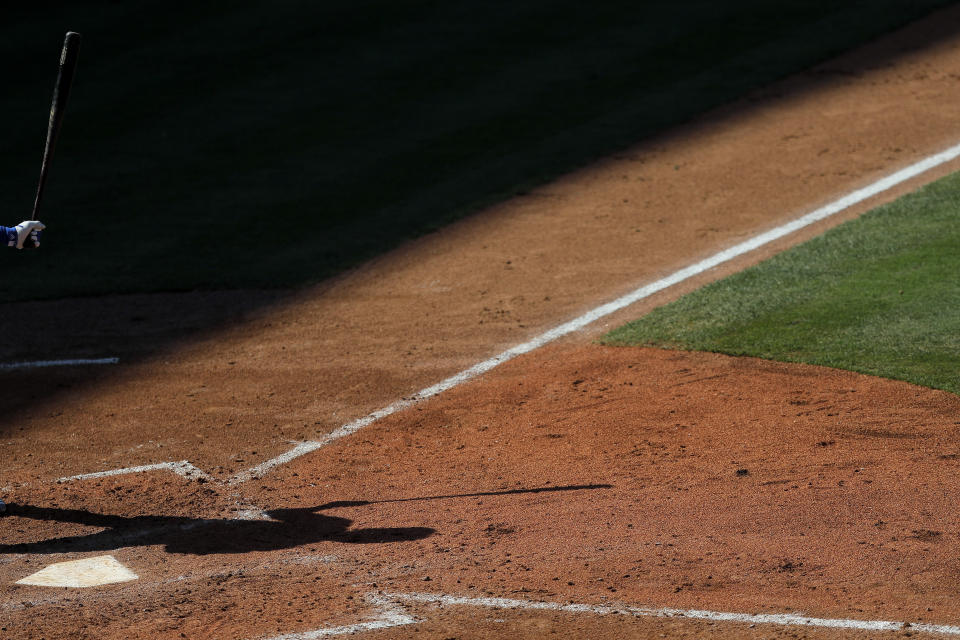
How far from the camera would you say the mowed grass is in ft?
28.5

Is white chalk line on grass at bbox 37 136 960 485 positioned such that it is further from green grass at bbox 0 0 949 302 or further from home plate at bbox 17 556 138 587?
green grass at bbox 0 0 949 302

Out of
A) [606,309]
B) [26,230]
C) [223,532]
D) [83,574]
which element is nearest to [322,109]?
[606,309]

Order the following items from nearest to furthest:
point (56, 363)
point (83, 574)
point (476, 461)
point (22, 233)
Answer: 1. point (83, 574)
2. point (22, 233)
3. point (476, 461)
4. point (56, 363)

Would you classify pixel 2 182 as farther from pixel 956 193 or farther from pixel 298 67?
pixel 956 193

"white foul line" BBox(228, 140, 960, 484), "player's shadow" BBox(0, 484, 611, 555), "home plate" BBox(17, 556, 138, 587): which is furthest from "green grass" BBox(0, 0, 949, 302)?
"home plate" BBox(17, 556, 138, 587)

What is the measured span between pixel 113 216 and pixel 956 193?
871cm

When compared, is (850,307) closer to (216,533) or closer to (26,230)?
(216,533)

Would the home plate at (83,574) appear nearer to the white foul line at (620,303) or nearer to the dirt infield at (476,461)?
the dirt infield at (476,461)

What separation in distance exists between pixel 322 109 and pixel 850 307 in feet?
27.8

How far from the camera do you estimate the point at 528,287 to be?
10836mm

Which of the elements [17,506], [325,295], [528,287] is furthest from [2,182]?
[17,506]

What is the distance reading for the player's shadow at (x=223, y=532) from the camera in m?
6.57

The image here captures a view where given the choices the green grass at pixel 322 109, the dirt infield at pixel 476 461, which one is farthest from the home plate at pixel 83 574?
the green grass at pixel 322 109

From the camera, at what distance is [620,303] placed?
1026 cm
